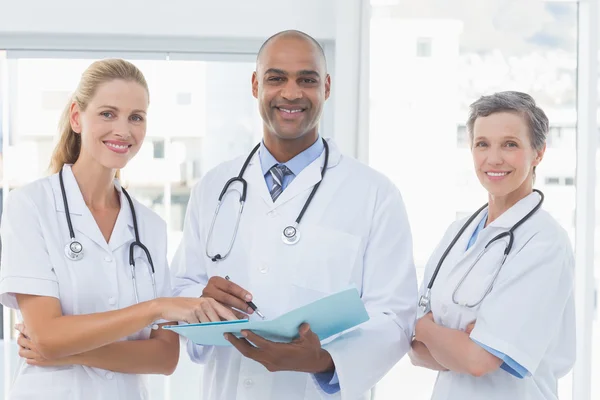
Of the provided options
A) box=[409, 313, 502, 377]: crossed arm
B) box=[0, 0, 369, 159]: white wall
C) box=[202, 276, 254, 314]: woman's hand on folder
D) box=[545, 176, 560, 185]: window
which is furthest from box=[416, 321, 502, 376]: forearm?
box=[545, 176, 560, 185]: window

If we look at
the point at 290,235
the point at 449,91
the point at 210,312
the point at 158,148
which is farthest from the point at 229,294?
the point at 449,91

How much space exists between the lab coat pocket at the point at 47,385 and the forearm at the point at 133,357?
5cm

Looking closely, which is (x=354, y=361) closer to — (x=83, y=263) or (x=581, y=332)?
(x=83, y=263)

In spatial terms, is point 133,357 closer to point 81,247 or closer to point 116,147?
point 81,247

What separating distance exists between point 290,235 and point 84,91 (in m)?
0.61

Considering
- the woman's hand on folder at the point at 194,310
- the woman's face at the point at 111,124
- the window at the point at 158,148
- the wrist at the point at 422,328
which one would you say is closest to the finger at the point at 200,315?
the woman's hand on folder at the point at 194,310

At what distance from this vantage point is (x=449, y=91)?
3072 mm

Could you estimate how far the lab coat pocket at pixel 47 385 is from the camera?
1571 mm

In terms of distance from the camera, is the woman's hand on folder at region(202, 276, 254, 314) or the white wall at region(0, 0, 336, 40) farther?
the white wall at region(0, 0, 336, 40)

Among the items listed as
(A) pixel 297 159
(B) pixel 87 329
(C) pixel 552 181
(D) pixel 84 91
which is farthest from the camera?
(C) pixel 552 181

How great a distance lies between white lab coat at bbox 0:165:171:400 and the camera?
1556mm

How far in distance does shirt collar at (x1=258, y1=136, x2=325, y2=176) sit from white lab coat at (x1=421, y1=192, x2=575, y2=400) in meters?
0.46

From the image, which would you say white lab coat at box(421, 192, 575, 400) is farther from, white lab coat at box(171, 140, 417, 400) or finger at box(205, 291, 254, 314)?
finger at box(205, 291, 254, 314)

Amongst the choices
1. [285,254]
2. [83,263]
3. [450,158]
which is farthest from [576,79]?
[83,263]
